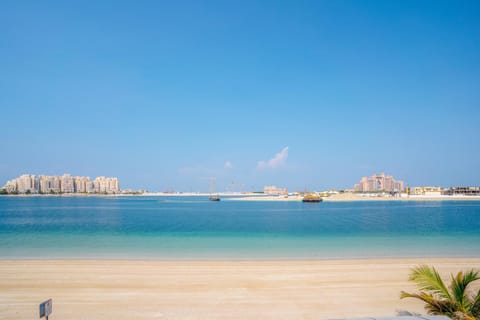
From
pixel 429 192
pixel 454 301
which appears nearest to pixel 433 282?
pixel 454 301

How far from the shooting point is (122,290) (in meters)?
9.67

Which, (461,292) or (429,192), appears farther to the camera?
(429,192)

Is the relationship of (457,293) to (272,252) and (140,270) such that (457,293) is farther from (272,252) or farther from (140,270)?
(272,252)

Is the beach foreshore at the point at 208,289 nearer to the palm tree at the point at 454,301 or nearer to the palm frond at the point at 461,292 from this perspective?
the palm tree at the point at 454,301

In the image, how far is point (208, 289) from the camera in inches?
385

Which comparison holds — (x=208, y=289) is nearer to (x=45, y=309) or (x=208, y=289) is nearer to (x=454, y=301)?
(x=45, y=309)

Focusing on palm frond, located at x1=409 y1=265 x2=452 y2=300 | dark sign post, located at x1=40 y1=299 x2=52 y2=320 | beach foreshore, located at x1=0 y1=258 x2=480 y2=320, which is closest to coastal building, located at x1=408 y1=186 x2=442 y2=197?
beach foreshore, located at x1=0 y1=258 x2=480 y2=320

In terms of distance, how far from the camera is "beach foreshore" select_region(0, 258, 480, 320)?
7824mm

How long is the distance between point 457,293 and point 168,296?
23.1 feet

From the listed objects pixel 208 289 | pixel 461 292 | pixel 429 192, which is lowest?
pixel 429 192

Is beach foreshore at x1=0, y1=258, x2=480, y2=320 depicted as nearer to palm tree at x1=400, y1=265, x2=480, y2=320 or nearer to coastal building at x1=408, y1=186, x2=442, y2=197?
A: palm tree at x1=400, y1=265, x2=480, y2=320

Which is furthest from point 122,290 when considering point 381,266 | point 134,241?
point 134,241

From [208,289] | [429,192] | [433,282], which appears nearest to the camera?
[433,282]

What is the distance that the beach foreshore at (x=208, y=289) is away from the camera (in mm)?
7824
